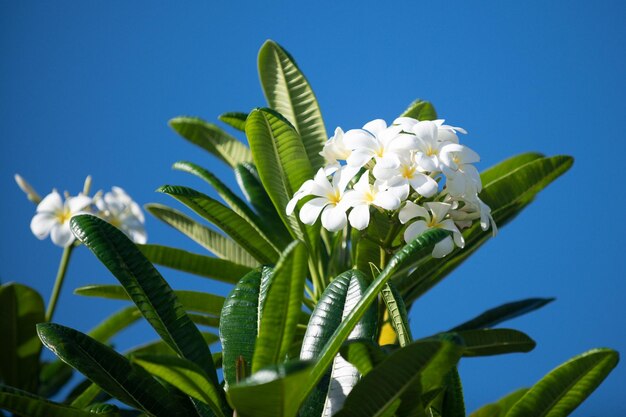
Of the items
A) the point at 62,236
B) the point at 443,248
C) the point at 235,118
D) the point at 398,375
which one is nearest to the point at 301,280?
the point at 398,375

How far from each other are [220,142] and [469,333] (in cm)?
77

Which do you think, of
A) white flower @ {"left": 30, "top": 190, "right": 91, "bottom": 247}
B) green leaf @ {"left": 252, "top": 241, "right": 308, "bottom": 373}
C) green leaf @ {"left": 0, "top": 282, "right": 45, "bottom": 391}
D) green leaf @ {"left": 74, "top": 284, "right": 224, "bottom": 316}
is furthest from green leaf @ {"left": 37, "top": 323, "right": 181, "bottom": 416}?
green leaf @ {"left": 0, "top": 282, "right": 45, "bottom": 391}

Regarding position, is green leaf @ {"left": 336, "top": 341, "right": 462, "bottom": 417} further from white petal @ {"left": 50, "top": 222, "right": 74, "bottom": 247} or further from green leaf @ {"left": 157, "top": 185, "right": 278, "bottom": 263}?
white petal @ {"left": 50, "top": 222, "right": 74, "bottom": 247}

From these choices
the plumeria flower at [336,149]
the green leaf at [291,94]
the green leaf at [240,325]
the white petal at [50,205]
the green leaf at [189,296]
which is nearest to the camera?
the green leaf at [240,325]

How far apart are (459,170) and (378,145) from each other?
13cm

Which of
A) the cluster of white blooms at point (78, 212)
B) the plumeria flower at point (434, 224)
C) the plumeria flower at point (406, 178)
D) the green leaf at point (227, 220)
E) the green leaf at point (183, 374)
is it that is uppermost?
the cluster of white blooms at point (78, 212)

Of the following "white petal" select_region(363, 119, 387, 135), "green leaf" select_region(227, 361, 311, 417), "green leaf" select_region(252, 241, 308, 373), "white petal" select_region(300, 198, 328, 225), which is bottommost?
"green leaf" select_region(227, 361, 311, 417)

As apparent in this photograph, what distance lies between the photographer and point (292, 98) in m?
1.68

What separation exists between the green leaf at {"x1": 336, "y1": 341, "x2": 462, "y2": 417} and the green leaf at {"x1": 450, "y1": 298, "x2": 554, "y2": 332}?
0.77 metres

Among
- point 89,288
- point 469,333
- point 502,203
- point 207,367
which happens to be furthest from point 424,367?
point 89,288

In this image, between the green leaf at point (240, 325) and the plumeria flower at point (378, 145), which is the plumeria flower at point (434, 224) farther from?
the green leaf at point (240, 325)

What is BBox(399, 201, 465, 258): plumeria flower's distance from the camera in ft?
3.74

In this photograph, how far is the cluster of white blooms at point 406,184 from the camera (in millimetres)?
1119

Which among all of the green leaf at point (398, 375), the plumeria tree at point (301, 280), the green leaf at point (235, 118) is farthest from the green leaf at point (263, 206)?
the green leaf at point (398, 375)
